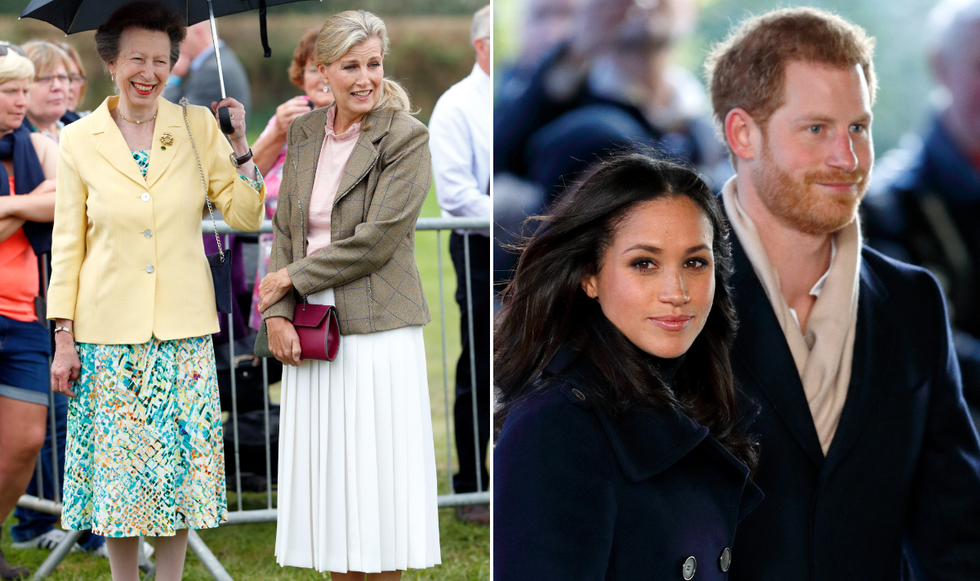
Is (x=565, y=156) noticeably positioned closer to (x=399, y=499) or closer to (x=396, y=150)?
(x=396, y=150)

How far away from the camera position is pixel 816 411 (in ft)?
8.86

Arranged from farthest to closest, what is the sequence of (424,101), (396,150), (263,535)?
(424,101) < (263,535) < (396,150)

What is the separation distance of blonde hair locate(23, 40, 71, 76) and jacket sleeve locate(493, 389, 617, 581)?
3.18 meters

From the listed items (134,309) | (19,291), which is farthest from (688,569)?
(19,291)

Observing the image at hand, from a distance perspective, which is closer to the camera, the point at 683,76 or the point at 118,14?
the point at 683,76

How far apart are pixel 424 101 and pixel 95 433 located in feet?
52.0

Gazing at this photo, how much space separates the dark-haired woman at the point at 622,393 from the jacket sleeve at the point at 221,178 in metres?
1.13

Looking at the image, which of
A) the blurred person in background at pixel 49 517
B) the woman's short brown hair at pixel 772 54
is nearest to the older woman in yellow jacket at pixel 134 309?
the blurred person in background at pixel 49 517

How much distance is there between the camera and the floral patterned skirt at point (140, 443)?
3.34 m

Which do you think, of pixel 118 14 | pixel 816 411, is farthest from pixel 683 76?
pixel 118 14

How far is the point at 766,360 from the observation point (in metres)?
2.70

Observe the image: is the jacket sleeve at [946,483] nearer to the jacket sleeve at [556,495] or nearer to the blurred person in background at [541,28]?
the jacket sleeve at [556,495]

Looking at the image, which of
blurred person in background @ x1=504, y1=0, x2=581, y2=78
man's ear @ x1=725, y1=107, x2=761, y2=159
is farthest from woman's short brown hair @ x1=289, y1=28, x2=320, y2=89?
man's ear @ x1=725, y1=107, x2=761, y2=159

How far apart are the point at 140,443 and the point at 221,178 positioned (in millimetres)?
863
